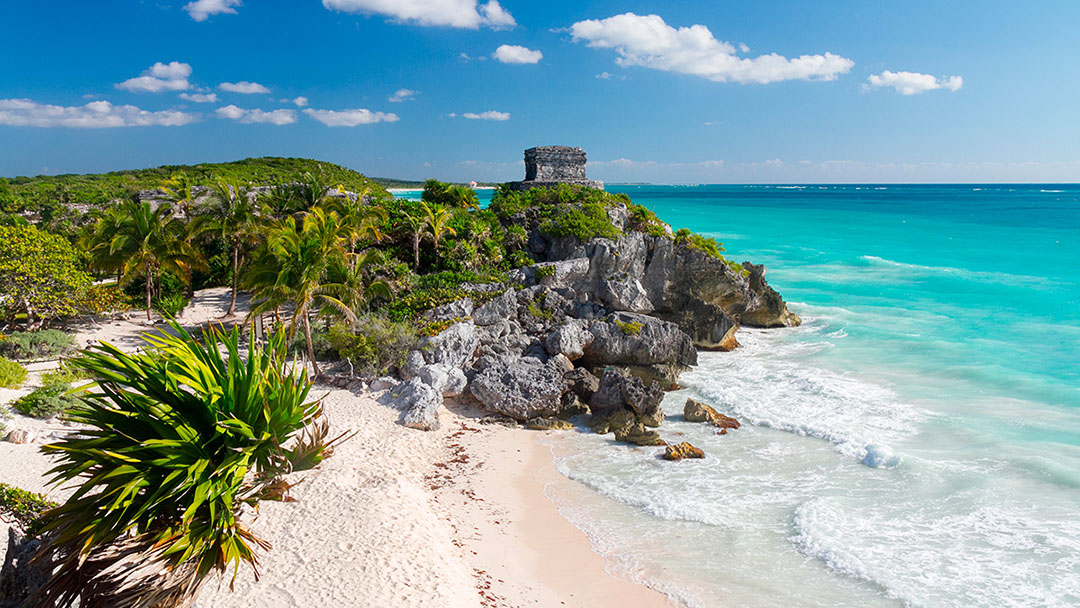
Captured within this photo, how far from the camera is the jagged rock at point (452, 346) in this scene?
15211 mm

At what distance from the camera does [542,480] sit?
11234 millimetres

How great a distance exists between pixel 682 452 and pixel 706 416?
6.59 ft

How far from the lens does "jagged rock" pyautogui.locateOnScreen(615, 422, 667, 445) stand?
12547 millimetres

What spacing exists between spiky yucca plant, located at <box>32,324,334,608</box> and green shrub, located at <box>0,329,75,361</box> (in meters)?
11.7

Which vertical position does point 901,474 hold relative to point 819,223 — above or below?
below

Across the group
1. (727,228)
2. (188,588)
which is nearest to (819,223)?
(727,228)

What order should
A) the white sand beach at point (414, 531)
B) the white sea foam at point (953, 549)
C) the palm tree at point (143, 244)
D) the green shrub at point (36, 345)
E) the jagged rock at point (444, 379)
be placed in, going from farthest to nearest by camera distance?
the palm tree at point (143, 244), the jagged rock at point (444, 379), the green shrub at point (36, 345), the white sea foam at point (953, 549), the white sand beach at point (414, 531)

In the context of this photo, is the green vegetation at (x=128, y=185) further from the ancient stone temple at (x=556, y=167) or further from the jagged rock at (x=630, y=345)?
the jagged rock at (x=630, y=345)

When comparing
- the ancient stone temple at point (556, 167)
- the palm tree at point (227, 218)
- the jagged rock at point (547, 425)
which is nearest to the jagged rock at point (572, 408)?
the jagged rock at point (547, 425)

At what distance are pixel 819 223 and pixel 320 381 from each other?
216ft

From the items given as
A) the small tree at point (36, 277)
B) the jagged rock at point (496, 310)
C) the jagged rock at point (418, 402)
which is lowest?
the jagged rock at point (418, 402)

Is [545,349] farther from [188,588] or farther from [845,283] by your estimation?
[845,283]

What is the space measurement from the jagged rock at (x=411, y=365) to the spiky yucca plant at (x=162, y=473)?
9.20 meters

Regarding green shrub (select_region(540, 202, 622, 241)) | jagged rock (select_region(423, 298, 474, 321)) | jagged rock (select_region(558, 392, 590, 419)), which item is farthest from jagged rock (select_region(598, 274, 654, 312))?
jagged rock (select_region(558, 392, 590, 419))
